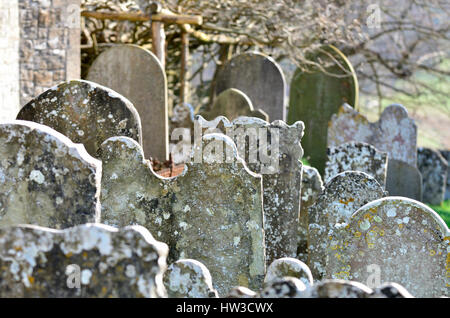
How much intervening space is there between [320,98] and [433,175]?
208 cm

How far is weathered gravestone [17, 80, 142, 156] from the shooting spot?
4977 millimetres

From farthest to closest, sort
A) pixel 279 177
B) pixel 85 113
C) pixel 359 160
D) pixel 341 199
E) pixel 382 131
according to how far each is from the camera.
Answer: pixel 382 131 → pixel 359 160 → pixel 279 177 → pixel 85 113 → pixel 341 199

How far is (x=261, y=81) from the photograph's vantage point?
9.99 metres

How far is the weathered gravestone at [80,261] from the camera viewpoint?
2.52 metres

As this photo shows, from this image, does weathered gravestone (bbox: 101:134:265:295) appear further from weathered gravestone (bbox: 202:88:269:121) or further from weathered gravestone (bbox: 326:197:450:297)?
weathered gravestone (bbox: 202:88:269:121)

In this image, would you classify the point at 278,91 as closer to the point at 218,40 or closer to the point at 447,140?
the point at 218,40

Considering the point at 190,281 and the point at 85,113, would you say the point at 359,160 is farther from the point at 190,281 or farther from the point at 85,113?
the point at 190,281

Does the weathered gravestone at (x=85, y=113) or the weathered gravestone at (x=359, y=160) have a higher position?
the weathered gravestone at (x=85, y=113)

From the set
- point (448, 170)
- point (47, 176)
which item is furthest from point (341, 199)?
point (448, 170)

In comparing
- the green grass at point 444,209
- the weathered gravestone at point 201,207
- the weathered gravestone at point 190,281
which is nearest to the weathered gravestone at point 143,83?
the weathered gravestone at point 201,207

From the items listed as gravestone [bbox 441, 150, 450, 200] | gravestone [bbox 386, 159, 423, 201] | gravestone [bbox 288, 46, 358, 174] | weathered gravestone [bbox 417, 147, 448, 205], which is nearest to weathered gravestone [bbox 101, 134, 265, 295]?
gravestone [bbox 386, 159, 423, 201]

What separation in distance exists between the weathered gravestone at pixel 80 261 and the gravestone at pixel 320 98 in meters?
7.94

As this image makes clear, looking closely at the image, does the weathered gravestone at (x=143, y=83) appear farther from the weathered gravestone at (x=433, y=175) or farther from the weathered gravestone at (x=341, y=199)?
the weathered gravestone at (x=433, y=175)

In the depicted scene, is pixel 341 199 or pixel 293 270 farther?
pixel 341 199
